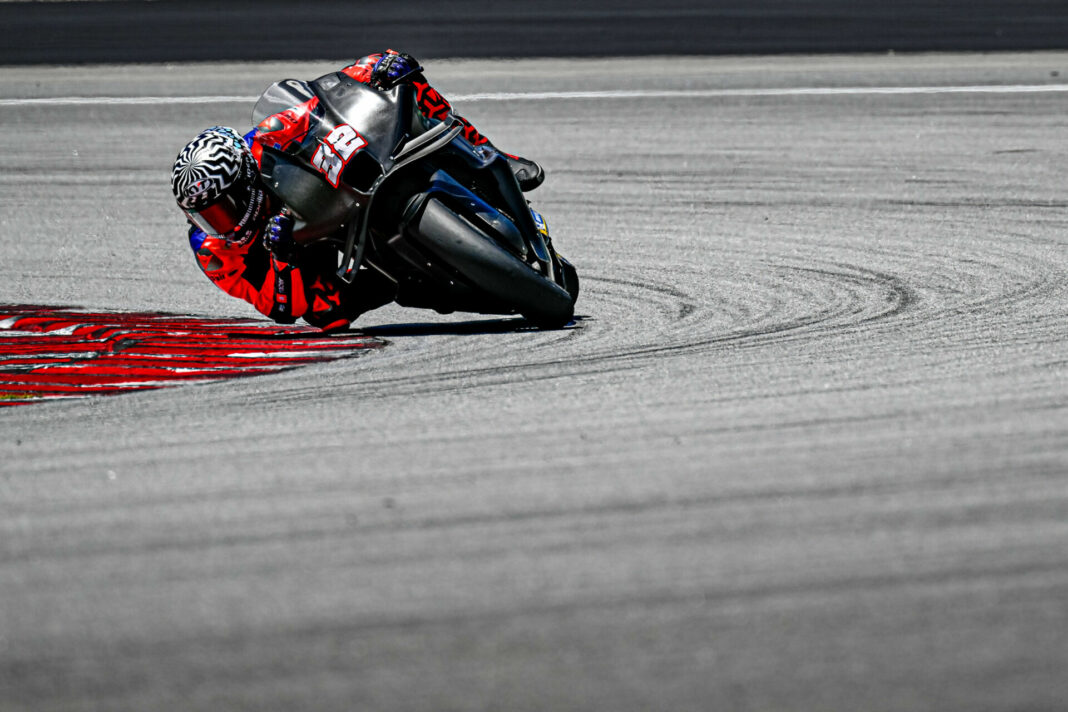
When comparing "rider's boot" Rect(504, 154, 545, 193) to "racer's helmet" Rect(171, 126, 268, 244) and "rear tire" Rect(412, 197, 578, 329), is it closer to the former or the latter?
"rear tire" Rect(412, 197, 578, 329)

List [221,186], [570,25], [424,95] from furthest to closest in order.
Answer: [570,25]
[424,95]
[221,186]

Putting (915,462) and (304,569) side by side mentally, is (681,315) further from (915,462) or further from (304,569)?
(304,569)

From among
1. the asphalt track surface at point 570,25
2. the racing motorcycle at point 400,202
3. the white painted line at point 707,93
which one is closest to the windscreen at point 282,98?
the racing motorcycle at point 400,202

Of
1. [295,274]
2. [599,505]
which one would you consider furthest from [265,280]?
[599,505]

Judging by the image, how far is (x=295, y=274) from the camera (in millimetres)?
6688

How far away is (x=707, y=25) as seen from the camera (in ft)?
48.9

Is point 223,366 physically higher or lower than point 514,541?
lower

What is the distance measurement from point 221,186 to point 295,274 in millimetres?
595

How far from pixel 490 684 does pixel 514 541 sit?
80cm

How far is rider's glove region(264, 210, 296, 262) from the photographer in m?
6.42

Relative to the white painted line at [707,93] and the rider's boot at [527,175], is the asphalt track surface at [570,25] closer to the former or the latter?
the white painted line at [707,93]

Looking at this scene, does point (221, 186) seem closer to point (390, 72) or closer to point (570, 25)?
point (390, 72)

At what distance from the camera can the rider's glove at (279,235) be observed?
642 cm

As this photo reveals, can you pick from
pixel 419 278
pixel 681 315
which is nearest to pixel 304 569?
pixel 419 278
